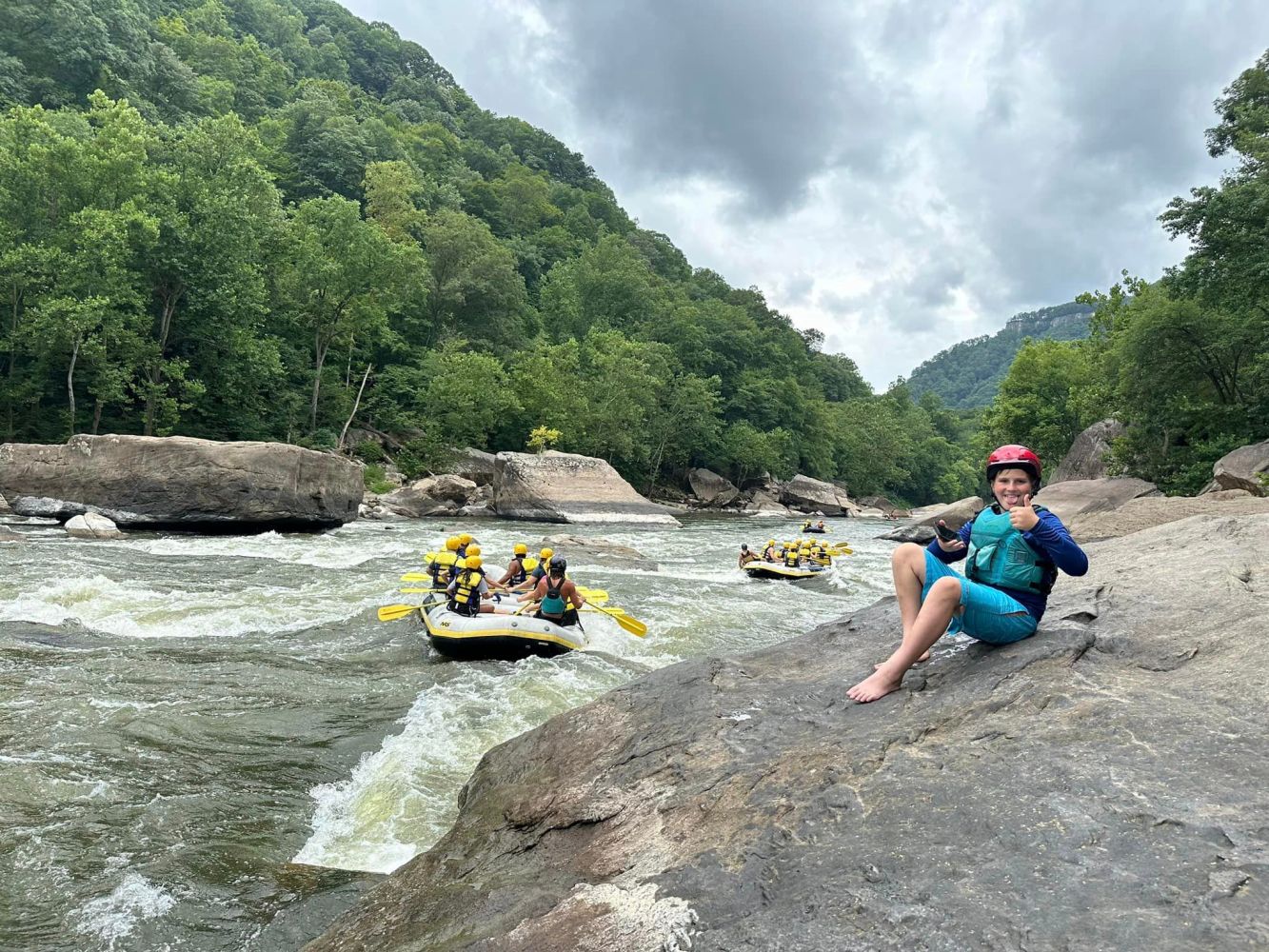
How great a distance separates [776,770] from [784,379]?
204ft

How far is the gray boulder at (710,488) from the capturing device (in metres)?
50.6

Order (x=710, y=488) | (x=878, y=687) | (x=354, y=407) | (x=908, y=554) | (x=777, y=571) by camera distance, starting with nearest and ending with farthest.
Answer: (x=878, y=687)
(x=908, y=554)
(x=777, y=571)
(x=354, y=407)
(x=710, y=488)

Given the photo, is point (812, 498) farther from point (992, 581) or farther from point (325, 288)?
point (992, 581)

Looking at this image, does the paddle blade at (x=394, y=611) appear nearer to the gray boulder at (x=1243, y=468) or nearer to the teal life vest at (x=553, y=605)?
the teal life vest at (x=553, y=605)

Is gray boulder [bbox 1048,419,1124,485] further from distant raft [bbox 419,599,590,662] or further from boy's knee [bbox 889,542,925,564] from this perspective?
boy's knee [bbox 889,542,925,564]

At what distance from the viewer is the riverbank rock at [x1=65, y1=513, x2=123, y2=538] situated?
15133mm

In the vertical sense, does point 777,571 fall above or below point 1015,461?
below

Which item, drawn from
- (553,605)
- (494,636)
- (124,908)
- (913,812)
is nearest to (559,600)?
(553,605)

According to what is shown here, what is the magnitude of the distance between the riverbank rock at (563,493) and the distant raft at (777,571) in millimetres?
13973

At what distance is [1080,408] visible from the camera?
33.6 meters

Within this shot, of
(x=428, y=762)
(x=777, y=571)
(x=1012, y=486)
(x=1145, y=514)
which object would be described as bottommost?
(x=777, y=571)

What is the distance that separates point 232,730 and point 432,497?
23.8 metres

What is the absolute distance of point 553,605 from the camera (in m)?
8.38

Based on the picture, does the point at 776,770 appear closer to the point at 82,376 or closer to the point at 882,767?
the point at 882,767
